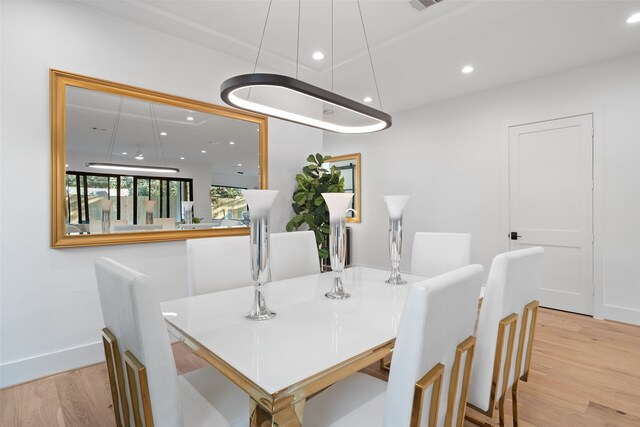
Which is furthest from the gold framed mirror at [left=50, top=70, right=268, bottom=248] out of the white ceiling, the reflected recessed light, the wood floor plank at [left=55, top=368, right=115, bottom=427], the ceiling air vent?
the reflected recessed light

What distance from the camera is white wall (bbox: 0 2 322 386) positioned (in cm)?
213

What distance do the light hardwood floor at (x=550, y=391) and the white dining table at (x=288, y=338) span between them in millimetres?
978

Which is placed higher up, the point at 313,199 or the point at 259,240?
the point at 313,199

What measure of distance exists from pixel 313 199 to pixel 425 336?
9.74 feet

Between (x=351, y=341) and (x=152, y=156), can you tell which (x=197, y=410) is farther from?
(x=152, y=156)

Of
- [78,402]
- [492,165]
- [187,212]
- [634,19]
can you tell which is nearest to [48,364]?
[78,402]

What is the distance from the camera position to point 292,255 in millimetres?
2361

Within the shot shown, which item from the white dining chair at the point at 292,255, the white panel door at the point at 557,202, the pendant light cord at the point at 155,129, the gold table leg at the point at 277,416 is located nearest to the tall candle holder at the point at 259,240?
the gold table leg at the point at 277,416

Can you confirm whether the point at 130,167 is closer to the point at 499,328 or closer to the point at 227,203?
the point at 227,203

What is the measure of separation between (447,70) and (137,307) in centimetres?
381

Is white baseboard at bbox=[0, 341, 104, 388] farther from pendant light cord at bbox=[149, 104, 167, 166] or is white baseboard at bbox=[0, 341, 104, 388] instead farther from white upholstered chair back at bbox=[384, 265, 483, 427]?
white upholstered chair back at bbox=[384, 265, 483, 427]

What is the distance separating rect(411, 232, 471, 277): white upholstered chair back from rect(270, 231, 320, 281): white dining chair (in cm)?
83

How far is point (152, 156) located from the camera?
278 centimetres

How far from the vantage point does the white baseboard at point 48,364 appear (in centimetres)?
212
